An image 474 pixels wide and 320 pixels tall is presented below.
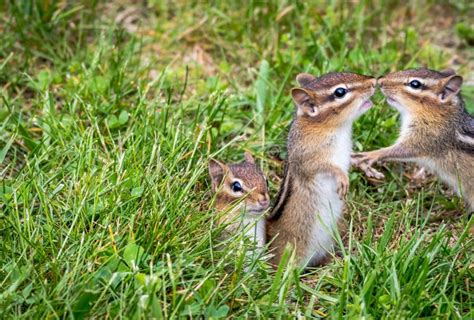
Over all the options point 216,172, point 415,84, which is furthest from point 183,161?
point 415,84

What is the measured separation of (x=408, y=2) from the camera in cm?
745

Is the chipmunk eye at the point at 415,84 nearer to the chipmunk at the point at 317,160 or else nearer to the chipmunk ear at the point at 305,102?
the chipmunk at the point at 317,160

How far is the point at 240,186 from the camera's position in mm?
4691

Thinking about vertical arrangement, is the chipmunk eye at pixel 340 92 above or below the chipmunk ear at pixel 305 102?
above

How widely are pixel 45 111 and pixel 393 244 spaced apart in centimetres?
244

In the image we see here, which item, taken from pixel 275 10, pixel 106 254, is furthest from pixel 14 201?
pixel 275 10

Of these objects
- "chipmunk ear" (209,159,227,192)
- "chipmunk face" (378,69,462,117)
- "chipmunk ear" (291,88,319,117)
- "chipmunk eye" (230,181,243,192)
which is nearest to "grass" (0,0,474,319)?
"chipmunk ear" (209,159,227,192)

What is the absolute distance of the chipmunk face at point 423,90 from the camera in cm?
502

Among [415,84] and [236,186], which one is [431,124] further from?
[236,186]

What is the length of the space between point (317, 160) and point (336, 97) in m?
0.40

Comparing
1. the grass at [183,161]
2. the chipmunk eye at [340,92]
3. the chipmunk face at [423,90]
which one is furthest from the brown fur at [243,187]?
the chipmunk face at [423,90]

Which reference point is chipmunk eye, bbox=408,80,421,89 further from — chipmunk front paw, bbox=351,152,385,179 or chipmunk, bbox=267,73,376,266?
chipmunk front paw, bbox=351,152,385,179

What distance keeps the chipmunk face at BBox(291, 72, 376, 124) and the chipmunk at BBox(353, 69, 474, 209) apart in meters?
0.35

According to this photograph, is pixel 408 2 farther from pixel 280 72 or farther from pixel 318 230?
pixel 318 230
